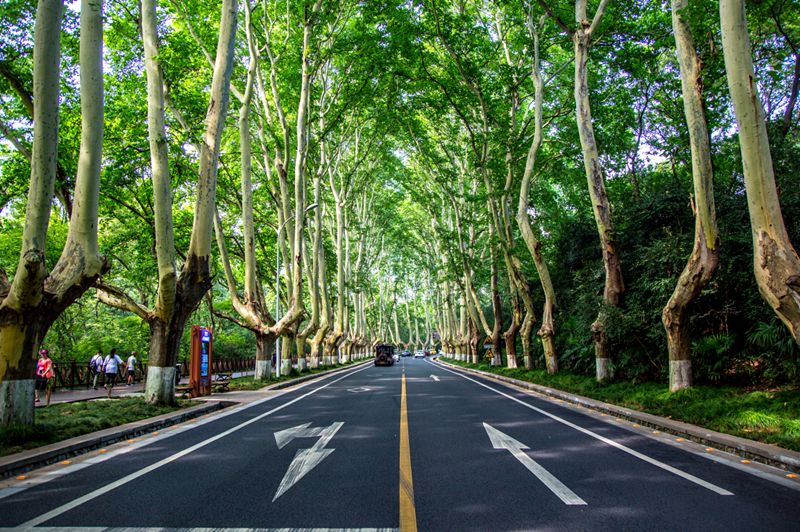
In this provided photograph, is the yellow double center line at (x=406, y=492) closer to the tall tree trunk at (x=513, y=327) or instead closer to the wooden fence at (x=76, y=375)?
the tall tree trunk at (x=513, y=327)

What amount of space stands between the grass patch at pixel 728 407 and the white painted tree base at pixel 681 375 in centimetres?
19

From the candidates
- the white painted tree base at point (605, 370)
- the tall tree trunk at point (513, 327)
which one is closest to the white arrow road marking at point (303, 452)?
the white painted tree base at point (605, 370)

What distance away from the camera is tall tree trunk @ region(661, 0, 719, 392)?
9.97m

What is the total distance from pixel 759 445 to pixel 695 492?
2.32 m

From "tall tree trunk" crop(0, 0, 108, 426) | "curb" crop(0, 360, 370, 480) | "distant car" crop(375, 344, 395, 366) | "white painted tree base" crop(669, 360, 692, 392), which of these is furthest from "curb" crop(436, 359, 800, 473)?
"distant car" crop(375, 344, 395, 366)

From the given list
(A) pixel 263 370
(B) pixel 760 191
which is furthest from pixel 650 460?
(A) pixel 263 370

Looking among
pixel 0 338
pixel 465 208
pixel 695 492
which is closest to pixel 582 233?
pixel 465 208

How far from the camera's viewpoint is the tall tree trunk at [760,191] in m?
7.20

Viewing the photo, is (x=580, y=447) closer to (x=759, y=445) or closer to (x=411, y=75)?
(x=759, y=445)

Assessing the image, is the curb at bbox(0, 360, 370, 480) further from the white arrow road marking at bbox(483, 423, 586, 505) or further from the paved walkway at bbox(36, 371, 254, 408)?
the paved walkway at bbox(36, 371, 254, 408)

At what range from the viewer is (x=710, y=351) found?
38.7 ft

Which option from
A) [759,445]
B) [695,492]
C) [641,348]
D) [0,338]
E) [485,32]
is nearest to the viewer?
[695,492]

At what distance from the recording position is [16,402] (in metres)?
7.76

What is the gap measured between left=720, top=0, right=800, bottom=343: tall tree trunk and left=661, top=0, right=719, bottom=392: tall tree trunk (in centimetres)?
233
